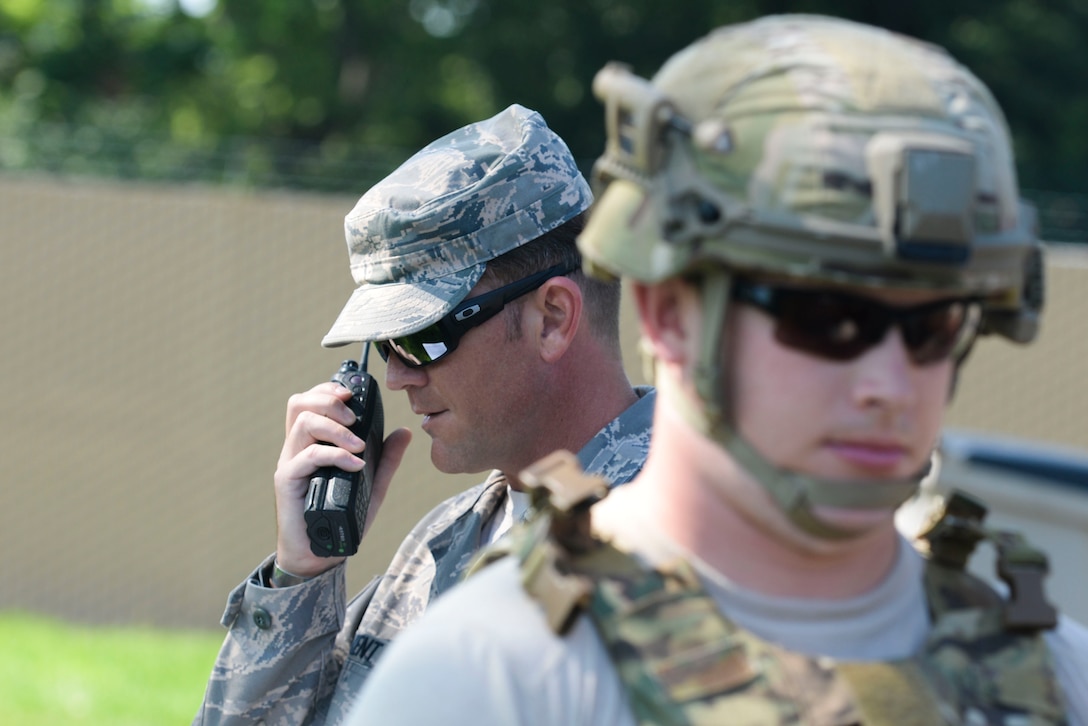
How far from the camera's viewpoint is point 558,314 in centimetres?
271

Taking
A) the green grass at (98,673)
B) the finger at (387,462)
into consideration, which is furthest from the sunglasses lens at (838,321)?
the green grass at (98,673)

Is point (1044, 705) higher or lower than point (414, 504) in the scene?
higher

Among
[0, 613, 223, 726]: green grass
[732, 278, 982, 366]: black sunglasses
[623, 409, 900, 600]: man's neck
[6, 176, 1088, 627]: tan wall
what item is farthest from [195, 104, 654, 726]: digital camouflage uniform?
[6, 176, 1088, 627]: tan wall

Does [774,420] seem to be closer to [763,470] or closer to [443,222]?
[763,470]

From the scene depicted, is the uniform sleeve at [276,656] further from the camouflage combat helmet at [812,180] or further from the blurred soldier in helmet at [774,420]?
the camouflage combat helmet at [812,180]

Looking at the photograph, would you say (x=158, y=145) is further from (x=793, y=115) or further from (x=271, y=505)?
(x=793, y=115)

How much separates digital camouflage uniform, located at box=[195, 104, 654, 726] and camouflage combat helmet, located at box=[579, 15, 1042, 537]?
39.0 inches

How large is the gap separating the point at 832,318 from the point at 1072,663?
1.73 ft

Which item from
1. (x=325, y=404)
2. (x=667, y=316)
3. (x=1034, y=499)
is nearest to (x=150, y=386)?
(x=1034, y=499)

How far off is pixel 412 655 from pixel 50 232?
25.8 feet

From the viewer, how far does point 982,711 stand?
156cm

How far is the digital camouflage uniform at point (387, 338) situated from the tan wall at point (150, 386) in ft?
19.5

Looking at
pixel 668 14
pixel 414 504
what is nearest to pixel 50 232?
pixel 414 504

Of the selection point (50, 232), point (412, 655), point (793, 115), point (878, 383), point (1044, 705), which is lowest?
point (50, 232)
